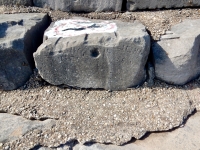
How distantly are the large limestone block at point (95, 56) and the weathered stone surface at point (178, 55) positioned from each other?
0.18m

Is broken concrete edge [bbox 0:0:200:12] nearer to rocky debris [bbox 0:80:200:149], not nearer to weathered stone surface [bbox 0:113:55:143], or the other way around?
rocky debris [bbox 0:80:200:149]

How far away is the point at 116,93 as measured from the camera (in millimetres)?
2146

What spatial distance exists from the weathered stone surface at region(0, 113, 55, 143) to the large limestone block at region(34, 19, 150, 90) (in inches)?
16.4

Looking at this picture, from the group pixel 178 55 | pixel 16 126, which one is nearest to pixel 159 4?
pixel 178 55

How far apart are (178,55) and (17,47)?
143 cm

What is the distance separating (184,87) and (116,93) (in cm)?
66

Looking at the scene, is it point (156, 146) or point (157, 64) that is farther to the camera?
point (157, 64)

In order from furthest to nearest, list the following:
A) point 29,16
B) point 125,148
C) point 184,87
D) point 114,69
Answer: point 29,16, point 184,87, point 114,69, point 125,148

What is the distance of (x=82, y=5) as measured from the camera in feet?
8.52

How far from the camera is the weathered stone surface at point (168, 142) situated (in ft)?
5.74

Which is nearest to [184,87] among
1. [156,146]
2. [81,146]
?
[156,146]

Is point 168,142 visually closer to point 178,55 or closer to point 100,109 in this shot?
point 100,109

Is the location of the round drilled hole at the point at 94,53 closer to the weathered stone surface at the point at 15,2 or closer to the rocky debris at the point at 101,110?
the rocky debris at the point at 101,110

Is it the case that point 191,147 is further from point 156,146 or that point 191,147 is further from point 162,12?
point 162,12
